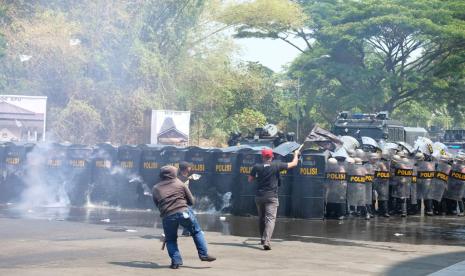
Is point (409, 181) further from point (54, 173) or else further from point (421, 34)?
point (421, 34)

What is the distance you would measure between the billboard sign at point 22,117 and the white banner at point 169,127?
4.27 meters

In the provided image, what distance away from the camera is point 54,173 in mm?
21984

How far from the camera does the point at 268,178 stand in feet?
44.6

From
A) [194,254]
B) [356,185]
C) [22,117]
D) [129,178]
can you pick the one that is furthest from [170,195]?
[22,117]

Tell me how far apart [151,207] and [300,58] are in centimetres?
3076

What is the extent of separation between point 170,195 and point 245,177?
8.50 meters

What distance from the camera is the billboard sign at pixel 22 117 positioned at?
28.3 m

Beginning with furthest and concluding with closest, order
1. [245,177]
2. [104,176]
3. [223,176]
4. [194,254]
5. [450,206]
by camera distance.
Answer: [450,206] < [104,176] < [223,176] < [245,177] < [194,254]

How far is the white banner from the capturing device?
3131 cm

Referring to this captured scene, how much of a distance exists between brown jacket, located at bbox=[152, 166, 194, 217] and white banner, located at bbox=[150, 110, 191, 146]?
789 inches

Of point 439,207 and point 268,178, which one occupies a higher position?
point 268,178

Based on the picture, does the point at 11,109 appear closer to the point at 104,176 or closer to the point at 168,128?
the point at 168,128

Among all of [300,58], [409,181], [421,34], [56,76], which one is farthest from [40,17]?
[409,181]

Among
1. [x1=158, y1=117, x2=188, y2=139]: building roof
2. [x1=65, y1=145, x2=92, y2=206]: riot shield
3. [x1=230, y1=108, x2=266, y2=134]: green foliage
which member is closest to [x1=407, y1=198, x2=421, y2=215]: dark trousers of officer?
[x1=65, y1=145, x2=92, y2=206]: riot shield
